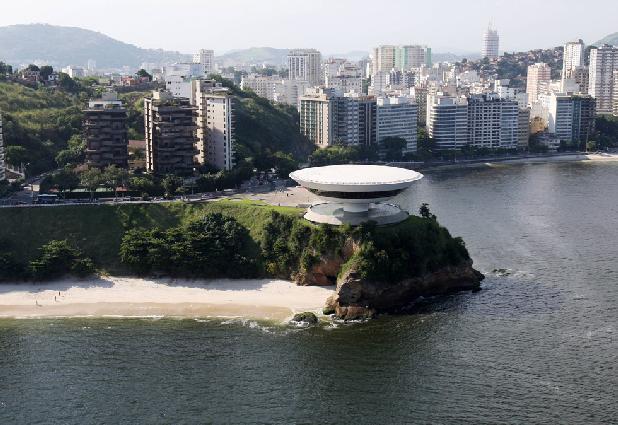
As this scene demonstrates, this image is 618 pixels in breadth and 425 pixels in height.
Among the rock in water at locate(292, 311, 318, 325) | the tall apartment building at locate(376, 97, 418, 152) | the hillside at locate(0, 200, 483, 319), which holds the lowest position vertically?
the rock in water at locate(292, 311, 318, 325)

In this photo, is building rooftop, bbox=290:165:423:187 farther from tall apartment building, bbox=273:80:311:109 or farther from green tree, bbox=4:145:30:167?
tall apartment building, bbox=273:80:311:109

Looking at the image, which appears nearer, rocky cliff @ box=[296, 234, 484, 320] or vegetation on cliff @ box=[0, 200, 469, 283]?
rocky cliff @ box=[296, 234, 484, 320]

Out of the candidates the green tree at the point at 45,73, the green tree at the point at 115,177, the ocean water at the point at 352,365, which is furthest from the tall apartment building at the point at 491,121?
the ocean water at the point at 352,365

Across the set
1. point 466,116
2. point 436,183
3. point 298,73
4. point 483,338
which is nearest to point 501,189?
point 436,183

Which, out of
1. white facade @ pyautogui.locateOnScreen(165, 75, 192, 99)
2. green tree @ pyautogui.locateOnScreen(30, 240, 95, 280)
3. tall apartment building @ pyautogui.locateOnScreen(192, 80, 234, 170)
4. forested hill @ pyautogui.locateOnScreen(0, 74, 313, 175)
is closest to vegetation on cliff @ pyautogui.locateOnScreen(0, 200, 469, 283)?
green tree @ pyautogui.locateOnScreen(30, 240, 95, 280)

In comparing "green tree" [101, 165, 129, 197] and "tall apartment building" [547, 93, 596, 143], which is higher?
"tall apartment building" [547, 93, 596, 143]

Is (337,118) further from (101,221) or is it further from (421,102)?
(101,221)

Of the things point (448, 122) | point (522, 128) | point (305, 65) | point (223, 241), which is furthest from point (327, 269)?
point (305, 65)

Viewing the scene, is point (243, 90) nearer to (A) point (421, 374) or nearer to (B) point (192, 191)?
(B) point (192, 191)
